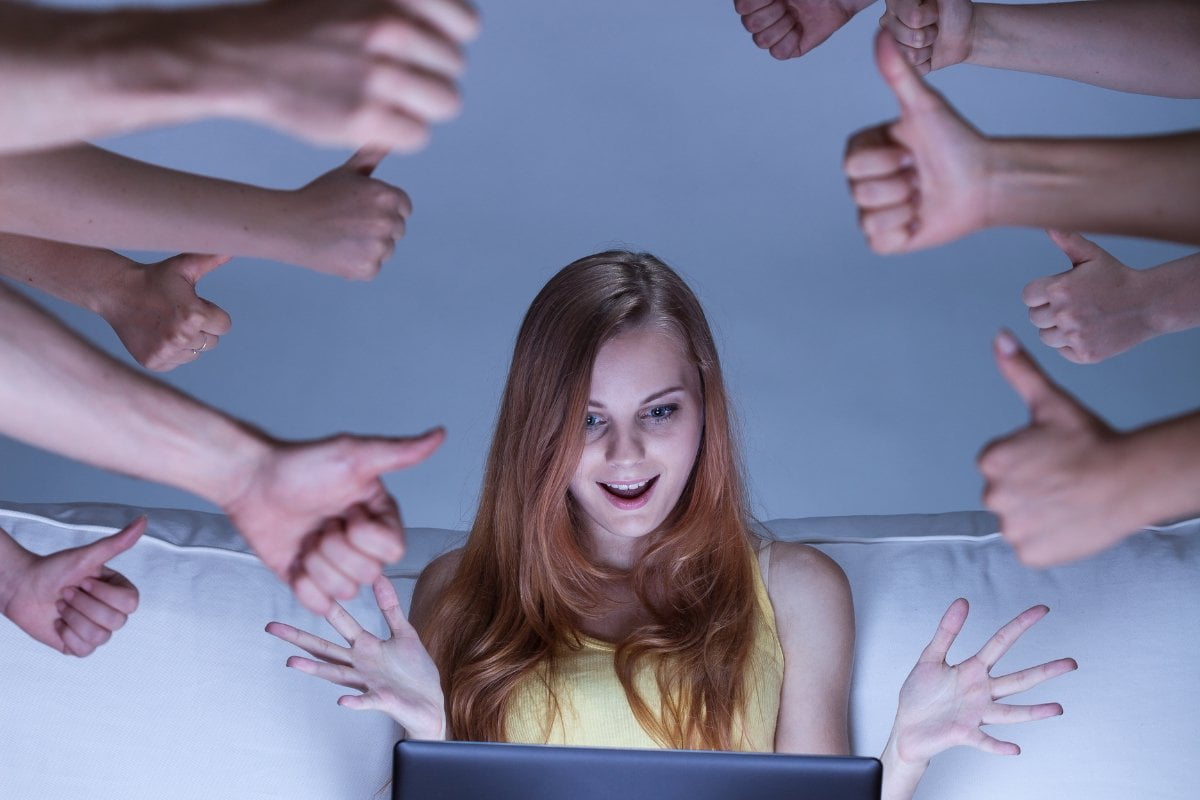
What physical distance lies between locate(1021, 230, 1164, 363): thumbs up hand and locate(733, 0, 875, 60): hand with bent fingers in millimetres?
519

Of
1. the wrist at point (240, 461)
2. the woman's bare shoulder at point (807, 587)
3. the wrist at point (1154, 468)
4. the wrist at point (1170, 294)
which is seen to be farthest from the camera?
the woman's bare shoulder at point (807, 587)

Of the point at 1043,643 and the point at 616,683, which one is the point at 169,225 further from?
the point at 1043,643

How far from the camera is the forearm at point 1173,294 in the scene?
219cm

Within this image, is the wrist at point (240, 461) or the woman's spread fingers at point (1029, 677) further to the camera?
the woman's spread fingers at point (1029, 677)

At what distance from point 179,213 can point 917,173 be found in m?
0.86

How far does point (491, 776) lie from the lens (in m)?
1.73

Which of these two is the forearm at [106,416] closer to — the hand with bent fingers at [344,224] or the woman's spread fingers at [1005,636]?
the hand with bent fingers at [344,224]

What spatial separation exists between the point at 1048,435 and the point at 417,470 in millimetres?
2901

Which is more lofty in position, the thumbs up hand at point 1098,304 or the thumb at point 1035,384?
the thumbs up hand at point 1098,304

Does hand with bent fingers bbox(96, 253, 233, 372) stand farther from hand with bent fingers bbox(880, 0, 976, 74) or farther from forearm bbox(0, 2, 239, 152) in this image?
hand with bent fingers bbox(880, 0, 976, 74)

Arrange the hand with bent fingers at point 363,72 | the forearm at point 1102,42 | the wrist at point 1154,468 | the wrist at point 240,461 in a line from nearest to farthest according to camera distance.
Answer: the hand with bent fingers at point 363,72 → the wrist at point 1154,468 → the wrist at point 240,461 → the forearm at point 1102,42

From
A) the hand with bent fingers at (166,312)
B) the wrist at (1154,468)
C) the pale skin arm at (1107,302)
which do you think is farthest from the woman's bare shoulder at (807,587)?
the wrist at (1154,468)

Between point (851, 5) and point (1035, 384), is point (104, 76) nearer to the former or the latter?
point (1035, 384)

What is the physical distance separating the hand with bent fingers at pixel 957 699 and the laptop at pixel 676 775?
0.46 m
